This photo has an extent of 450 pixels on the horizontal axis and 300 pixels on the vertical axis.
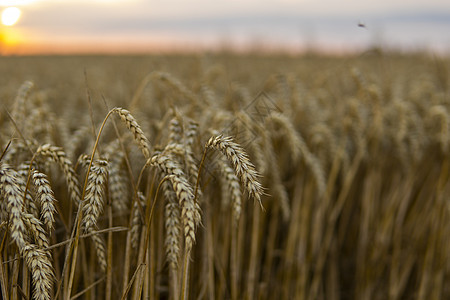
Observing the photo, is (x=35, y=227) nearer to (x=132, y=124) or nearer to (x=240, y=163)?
(x=132, y=124)

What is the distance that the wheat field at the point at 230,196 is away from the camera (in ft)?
4.58

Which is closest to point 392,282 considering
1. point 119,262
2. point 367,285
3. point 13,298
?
point 367,285

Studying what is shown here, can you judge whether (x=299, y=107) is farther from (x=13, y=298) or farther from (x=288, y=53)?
(x=288, y=53)

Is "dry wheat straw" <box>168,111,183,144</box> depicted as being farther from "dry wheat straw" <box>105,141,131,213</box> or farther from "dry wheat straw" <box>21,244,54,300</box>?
"dry wheat straw" <box>21,244,54,300</box>

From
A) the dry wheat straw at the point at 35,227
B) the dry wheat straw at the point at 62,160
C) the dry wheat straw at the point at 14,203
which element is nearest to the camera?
the dry wheat straw at the point at 14,203

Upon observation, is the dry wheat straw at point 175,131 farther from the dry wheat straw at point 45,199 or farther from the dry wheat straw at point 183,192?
the dry wheat straw at point 45,199

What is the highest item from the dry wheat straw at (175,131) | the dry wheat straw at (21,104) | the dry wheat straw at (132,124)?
the dry wheat straw at (21,104)

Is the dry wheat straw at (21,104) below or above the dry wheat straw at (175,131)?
above

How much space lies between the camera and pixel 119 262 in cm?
180

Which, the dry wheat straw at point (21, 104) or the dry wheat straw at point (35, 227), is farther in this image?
the dry wheat straw at point (21, 104)

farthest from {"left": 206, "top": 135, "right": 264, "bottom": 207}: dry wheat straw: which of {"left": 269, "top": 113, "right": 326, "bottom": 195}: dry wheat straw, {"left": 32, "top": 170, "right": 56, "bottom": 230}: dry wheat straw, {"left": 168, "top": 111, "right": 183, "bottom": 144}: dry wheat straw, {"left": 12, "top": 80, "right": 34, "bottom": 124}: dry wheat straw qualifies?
{"left": 12, "top": 80, "right": 34, "bottom": 124}: dry wheat straw

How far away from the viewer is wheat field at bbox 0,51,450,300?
4.58 ft

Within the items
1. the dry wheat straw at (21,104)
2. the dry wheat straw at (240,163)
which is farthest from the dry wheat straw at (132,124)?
the dry wheat straw at (21,104)

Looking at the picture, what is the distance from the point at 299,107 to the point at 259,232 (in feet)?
3.29
